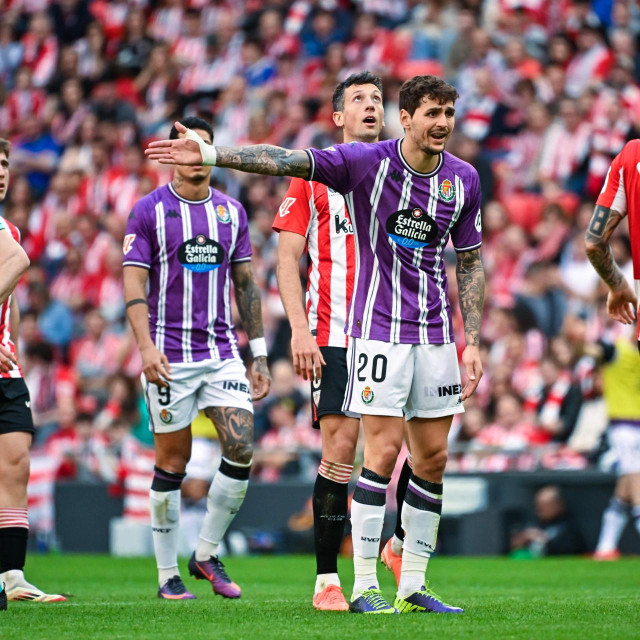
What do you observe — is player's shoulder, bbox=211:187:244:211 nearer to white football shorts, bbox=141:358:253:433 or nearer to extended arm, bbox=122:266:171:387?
extended arm, bbox=122:266:171:387

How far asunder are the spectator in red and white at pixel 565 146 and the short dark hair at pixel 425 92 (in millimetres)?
9470

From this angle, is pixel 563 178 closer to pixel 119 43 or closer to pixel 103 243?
pixel 103 243

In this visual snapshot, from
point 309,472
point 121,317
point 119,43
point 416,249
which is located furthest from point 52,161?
point 416,249

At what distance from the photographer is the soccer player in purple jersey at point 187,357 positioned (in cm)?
787

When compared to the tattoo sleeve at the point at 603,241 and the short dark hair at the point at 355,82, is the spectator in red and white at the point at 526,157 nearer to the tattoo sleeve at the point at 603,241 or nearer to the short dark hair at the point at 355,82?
the short dark hair at the point at 355,82

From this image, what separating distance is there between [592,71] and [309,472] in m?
6.68

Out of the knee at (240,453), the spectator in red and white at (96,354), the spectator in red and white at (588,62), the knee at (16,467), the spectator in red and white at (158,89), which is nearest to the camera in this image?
the knee at (16,467)

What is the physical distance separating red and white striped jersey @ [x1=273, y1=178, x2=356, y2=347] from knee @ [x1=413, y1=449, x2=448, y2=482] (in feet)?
3.33

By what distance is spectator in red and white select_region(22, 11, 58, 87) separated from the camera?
22562 mm

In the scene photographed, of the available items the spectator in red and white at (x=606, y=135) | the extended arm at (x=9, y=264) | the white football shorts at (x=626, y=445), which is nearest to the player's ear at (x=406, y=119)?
the extended arm at (x=9, y=264)

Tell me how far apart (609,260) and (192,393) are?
8.69ft

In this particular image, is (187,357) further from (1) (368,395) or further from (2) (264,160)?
(2) (264,160)

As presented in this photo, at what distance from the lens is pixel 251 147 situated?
18.9 feet

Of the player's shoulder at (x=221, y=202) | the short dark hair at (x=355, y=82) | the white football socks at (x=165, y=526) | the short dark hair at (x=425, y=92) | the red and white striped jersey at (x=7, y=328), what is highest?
the short dark hair at (x=355, y=82)
